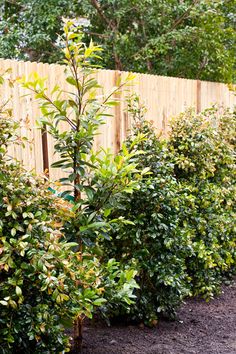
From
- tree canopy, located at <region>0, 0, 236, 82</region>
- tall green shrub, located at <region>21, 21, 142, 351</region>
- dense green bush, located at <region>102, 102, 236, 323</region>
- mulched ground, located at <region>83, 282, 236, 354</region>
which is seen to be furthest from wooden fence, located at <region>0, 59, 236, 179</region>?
mulched ground, located at <region>83, 282, 236, 354</region>

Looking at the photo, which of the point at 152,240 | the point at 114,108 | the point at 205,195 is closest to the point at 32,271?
the point at 152,240

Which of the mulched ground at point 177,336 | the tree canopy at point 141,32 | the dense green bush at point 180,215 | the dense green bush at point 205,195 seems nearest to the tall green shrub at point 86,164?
the dense green bush at point 180,215

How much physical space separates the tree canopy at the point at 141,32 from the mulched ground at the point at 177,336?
6501 mm

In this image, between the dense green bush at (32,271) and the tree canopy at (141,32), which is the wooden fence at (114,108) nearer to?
the dense green bush at (32,271)

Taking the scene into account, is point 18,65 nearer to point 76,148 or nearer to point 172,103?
point 76,148

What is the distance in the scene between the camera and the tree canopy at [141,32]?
1060 cm

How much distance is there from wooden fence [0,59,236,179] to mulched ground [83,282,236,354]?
1.60m

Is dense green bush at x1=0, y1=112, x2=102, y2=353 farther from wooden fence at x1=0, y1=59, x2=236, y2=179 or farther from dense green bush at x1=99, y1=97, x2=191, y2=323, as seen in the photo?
dense green bush at x1=99, y1=97, x2=191, y2=323

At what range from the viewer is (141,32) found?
11500 millimetres

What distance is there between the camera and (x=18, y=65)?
5027 mm

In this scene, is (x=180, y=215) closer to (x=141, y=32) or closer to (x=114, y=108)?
(x=114, y=108)

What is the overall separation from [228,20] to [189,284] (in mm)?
7751

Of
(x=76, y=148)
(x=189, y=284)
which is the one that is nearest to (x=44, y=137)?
(x=76, y=148)

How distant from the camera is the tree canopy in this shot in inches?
417
